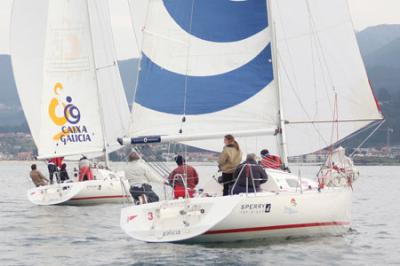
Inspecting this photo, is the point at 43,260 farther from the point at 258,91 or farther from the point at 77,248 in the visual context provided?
the point at 258,91

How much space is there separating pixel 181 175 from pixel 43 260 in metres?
2.92

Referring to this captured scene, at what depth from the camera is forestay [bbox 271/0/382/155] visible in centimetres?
1916

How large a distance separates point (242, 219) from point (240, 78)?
333cm

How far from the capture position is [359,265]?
15961mm

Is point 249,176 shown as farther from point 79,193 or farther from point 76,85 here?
point 76,85

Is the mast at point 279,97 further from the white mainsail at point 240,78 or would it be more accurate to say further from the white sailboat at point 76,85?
the white sailboat at point 76,85

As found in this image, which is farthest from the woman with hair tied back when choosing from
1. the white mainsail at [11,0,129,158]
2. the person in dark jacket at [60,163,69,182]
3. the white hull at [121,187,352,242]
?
the white mainsail at [11,0,129,158]

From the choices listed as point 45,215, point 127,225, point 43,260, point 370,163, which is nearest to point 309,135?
point 127,225

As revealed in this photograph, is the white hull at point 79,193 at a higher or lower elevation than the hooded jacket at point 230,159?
lower

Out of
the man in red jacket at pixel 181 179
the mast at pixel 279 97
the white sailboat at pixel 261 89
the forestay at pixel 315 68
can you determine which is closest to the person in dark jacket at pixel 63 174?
the white sailboat at pixel 261 89

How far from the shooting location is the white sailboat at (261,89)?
17.5m

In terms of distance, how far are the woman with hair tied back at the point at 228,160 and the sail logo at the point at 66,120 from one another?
16.8m

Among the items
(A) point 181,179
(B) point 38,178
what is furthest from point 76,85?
(A) point 181,179

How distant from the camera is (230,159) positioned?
1730 cm
